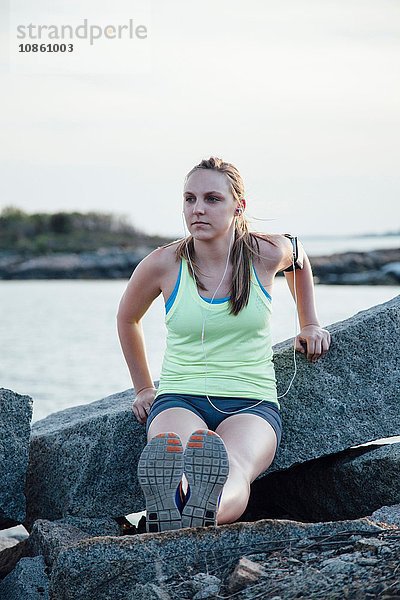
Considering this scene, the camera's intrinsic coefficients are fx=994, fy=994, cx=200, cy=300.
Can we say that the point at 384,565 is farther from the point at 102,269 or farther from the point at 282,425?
the point at 102,269

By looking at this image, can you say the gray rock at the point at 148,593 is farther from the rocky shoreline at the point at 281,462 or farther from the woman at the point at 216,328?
the woman at the point at 216,328

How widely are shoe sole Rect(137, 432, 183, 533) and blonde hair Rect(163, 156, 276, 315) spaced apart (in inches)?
41.4

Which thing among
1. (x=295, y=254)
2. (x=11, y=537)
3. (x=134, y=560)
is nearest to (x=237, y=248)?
(x=295, y=254)

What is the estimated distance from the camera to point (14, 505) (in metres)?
4.90

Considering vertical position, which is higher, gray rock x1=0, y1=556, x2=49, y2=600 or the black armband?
the black armband

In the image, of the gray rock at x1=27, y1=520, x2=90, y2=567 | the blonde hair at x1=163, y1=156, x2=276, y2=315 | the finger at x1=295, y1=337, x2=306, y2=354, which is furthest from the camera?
the finger at x1=295, y1=337, x2=306, y2=354

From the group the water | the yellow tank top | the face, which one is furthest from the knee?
the water

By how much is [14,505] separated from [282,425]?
1392 mm

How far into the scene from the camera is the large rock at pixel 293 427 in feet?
16.1

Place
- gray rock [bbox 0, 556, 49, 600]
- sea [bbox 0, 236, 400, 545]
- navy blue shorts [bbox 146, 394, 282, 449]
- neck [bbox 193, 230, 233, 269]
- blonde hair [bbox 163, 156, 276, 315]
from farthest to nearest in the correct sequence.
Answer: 1. sea [bbox 0, 236, 400, 545]
2. neck [bbox 193, 230, 233, 269]
3. blonde hair [bbox 163, 156, 276, 315]
4. navy blue shorts [bbox 146, 394, 282, 449]
5. gray rock [bbox 0, 556, 49, 600]

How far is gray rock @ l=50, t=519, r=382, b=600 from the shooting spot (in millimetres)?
3619

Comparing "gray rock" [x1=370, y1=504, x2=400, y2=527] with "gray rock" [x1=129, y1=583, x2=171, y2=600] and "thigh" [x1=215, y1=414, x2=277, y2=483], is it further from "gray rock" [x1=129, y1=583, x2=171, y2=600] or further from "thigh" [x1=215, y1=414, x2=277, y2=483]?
"gray rock" [x1=129, y1=583, x2=171, y2=600]

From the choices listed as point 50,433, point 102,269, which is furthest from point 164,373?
point 102,269

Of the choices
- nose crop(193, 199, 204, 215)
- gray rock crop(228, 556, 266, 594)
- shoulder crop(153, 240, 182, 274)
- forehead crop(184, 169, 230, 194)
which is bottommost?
gray rock crop(228, 556, 266, 594)
